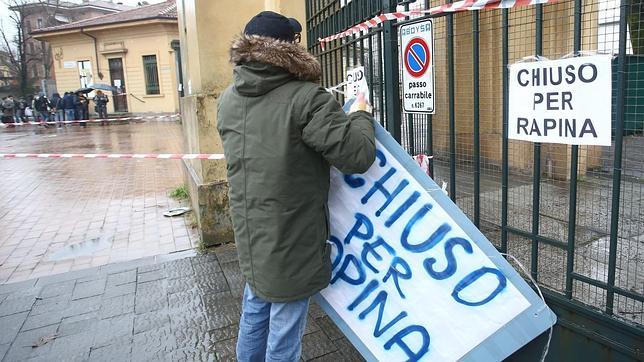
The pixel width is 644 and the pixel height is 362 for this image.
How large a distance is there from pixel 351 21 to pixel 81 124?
23630 mm

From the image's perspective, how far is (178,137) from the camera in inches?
630

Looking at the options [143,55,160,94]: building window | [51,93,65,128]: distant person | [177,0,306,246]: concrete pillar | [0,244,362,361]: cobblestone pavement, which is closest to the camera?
[0,244,362,361]: cobblestone pavement

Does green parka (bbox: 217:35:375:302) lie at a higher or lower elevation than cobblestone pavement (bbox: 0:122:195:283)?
higher

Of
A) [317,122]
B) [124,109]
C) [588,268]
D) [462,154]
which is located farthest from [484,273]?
[124,109]

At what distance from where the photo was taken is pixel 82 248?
514cm

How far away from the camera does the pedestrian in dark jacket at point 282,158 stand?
6.25 feet

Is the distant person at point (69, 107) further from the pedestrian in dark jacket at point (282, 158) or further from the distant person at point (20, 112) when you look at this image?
the pedestrian in dark jacket at point (282, 158)

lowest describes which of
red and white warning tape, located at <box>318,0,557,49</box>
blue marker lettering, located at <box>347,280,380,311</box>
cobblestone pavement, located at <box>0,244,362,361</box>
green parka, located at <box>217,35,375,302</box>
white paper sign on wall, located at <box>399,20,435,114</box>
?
cobblestone pavement, located at <box>0,244,362,361</box>

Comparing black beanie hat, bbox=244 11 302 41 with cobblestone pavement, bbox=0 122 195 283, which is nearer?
black beanie hat, bbox=244 11 302 41

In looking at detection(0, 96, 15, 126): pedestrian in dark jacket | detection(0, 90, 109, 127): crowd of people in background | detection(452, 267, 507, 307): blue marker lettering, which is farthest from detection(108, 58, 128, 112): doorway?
detection(452, 267, 507, 307): blue marker lettering

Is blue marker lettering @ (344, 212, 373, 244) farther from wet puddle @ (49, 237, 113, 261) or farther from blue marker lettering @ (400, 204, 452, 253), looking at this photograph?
wet puddle @ (49, 237, 113, 261)

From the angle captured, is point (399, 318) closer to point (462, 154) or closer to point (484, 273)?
point (484, 273)

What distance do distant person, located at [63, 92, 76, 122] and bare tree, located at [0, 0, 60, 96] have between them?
22.0 meters

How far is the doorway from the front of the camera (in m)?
27.8
